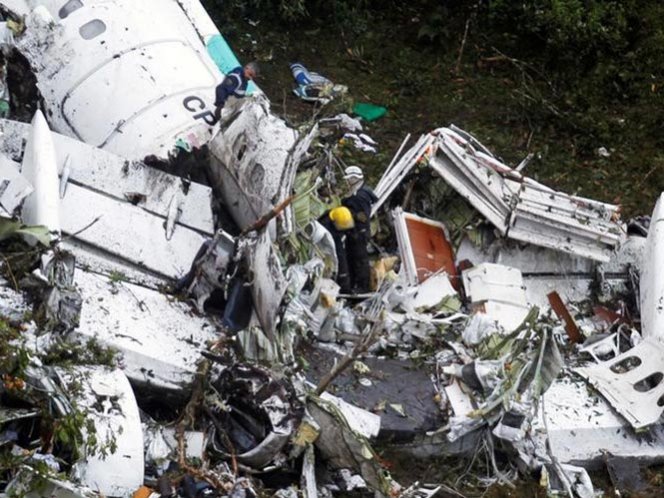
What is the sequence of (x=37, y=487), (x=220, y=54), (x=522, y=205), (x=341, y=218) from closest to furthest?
1. (x=37, y=487)
2. (x=341, y=218)
3. (x=522, y=205)
4. (x=220, y=54)

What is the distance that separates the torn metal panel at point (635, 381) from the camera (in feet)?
25.0

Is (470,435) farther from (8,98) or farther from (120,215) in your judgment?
(8,98)

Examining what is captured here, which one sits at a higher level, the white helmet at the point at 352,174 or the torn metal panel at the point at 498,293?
the white helmet at the point at 352,174

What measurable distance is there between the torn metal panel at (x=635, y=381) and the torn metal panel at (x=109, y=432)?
9.46ft

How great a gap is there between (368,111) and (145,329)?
4112 millimetres

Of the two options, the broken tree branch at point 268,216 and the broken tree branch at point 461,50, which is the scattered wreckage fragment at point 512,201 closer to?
the broken tree branch at point 268,216

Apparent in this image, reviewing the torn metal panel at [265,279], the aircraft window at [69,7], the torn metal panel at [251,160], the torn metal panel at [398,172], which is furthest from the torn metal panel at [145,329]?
the aircraft window at [69,7]

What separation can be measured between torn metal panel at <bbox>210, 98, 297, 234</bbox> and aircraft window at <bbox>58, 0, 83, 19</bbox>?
157cm

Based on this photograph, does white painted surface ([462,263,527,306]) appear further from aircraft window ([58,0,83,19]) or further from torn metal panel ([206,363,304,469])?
aircraft window ([58,0,83,19])

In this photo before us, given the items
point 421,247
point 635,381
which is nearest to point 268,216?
point 421,247

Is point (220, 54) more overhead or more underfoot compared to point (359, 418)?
more overhead

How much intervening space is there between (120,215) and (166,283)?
49 cm

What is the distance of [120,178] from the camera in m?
7.91

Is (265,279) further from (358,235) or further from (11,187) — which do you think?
(11,187)
